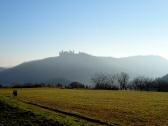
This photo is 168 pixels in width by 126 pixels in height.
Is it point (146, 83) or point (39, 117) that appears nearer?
point (39, 117)

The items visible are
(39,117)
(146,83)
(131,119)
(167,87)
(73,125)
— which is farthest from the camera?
(146,83)

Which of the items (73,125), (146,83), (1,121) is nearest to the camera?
(73,125)

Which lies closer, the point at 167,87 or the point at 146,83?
the point at 167,87

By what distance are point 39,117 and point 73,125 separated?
5.01 m

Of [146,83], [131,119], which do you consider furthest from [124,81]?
[131,119]

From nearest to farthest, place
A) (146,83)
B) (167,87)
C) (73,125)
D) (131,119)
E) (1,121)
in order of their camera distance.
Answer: (73,125)
(1,121)
(131,119)
(167,87)
(146,83)

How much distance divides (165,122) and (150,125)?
8.08 ft

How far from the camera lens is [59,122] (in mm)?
24062

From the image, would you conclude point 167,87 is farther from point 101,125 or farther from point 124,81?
point 101,125

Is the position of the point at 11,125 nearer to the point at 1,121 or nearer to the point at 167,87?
the point at 1,121

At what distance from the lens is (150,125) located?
25.6 metres

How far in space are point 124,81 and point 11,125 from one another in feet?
557

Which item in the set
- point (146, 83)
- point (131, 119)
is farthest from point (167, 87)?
point (131, 119)

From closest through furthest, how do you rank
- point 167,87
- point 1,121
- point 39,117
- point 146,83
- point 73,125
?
point 73,125 → point 1,121 → point 39,117 → point 167,87 → point 146,83
